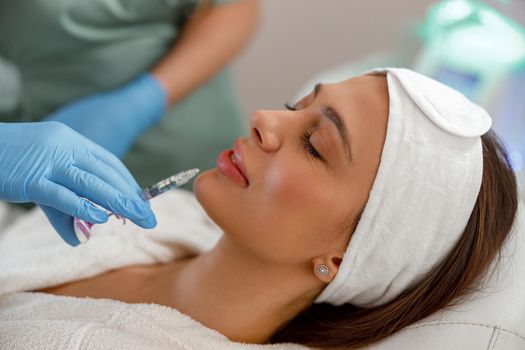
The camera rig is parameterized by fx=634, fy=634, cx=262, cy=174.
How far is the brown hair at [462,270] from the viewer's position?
1097 mm

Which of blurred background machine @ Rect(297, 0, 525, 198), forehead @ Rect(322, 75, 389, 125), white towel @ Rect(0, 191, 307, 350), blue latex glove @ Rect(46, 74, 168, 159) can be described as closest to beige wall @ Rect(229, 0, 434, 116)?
blurred background machine @ Rect(297, 0, 525, 198)

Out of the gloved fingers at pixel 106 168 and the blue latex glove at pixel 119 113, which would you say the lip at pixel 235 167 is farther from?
the blue latex glove at pixel 119 113

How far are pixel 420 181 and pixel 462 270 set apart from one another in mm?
190

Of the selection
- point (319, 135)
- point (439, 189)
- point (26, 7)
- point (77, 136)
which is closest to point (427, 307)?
point (439, 189)

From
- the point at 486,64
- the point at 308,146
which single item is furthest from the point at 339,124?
the point at 486,64

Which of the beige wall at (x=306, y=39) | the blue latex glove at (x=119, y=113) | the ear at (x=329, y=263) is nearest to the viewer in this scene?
the ear at (x=329, y=263)

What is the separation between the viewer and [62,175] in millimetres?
1054

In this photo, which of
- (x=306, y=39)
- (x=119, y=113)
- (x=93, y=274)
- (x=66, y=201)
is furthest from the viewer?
(x=306, y=39)

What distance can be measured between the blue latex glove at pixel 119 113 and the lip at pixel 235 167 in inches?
19.5

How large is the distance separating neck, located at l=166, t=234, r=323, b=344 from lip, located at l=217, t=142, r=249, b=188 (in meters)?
0.14

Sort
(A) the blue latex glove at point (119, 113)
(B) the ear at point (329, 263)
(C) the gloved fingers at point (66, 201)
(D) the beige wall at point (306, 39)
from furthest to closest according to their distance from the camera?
1. (D) the beige wall at point (306, 39)
2. (A) the blue latex glove at point (119, 113)
3. (B) the ear at point (329, 263)
4. (C) the gloved fingers at point (66, 201)

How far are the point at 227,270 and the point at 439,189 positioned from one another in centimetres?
42

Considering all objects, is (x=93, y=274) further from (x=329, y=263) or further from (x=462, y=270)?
(x=462, y=270)

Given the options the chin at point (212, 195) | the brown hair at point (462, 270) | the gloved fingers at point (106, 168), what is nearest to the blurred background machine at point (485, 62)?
the brown hair at point (462, 270)
